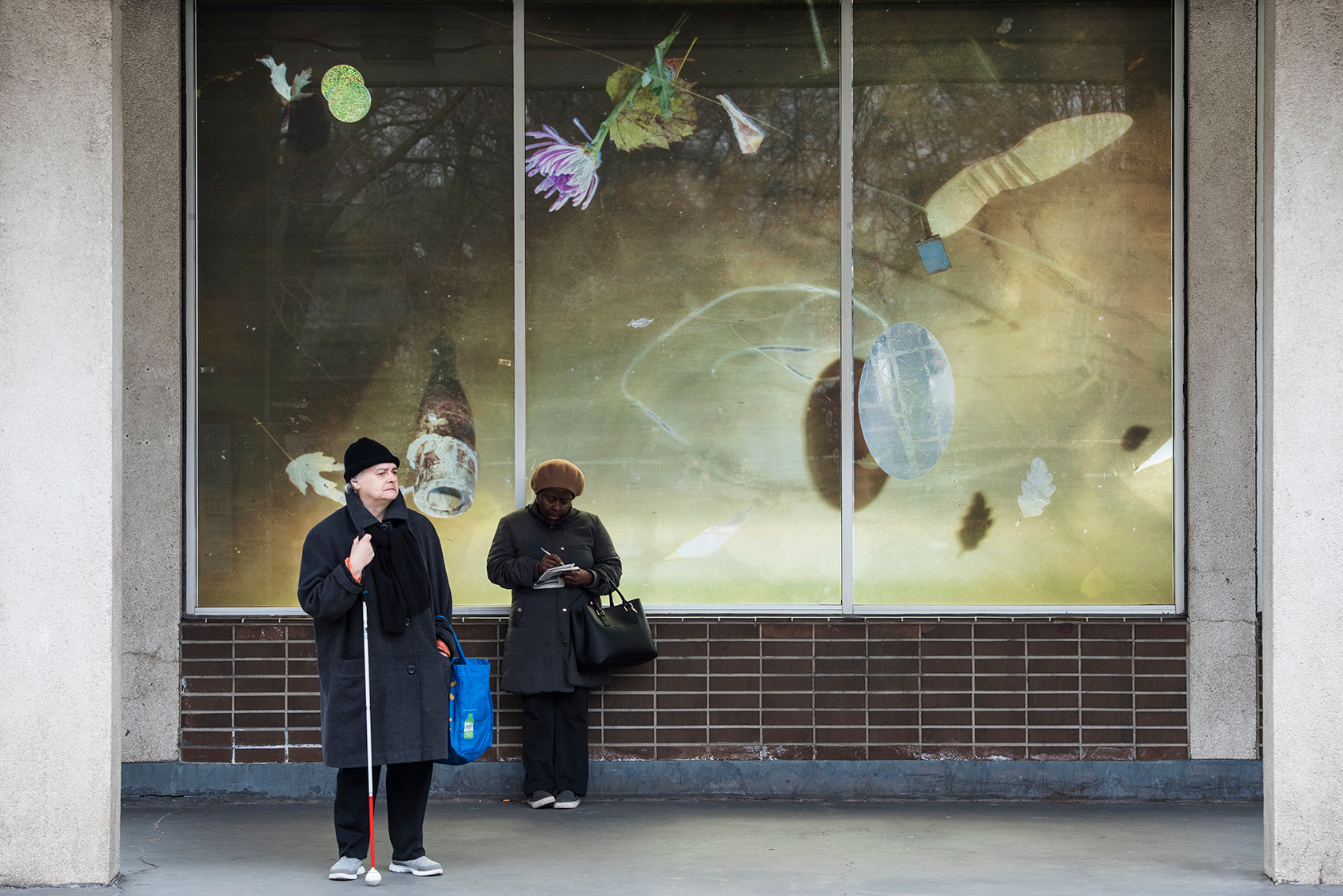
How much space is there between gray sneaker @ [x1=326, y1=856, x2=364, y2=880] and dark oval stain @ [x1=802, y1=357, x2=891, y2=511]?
3206mm

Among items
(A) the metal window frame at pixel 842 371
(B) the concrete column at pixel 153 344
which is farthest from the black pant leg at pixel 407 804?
(B) the concrete column at pixel 153 344

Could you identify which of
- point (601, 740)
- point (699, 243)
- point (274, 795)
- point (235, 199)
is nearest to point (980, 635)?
point (601, 740)

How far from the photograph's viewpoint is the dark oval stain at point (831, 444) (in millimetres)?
7148

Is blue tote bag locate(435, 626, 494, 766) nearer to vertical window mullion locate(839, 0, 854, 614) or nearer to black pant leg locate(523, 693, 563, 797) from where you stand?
black pant leg locate(523, 693, 563, 797)

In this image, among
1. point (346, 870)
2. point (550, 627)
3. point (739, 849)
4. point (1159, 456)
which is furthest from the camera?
point (1159, 456)

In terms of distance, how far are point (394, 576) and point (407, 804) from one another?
0.99 metres

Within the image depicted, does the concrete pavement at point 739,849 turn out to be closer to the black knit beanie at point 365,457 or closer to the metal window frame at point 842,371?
the metal window frame at point 842,371

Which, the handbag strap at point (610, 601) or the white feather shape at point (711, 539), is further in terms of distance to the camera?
the white feather shape at point (711, 539)

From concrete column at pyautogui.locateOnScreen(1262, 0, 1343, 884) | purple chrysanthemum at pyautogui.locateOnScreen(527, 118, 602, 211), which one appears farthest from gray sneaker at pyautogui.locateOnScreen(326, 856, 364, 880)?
concrete column at pyautogui.locateOnScreen(1262, 0, 1343, 884)

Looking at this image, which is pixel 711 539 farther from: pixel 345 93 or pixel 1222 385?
pixel 345 93

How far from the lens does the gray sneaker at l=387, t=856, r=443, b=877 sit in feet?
17.5

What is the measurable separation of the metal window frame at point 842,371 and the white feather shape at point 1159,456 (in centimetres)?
4

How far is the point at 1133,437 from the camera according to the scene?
714cm

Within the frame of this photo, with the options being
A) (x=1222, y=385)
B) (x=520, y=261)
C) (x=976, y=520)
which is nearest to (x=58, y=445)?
(x=520, y=261)
